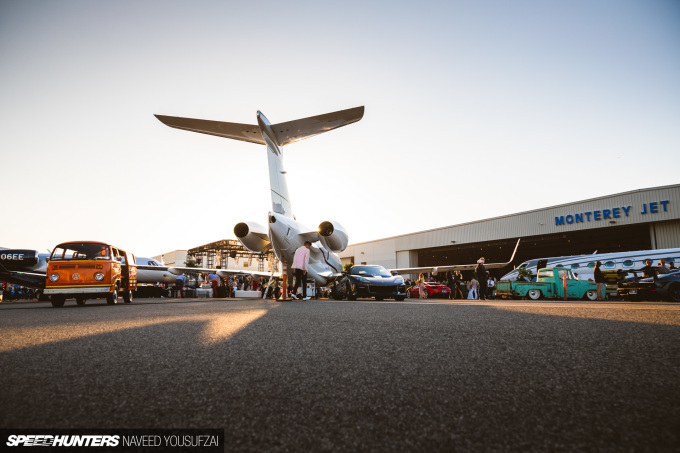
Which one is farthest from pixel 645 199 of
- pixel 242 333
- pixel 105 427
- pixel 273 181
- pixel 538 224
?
pixel 105 427

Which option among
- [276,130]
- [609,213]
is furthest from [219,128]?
[609,213]

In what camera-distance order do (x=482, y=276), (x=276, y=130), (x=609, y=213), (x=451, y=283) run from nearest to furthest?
1. (x=276, y=130)
2. (x=482, y=276)
3. (x=451, y=283)
4. (x=609, y=213)

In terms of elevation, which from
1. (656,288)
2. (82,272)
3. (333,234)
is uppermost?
(333,234)

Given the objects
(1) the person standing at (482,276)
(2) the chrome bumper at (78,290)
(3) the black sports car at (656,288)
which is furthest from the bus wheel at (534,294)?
(2) the chrome bumper at (78,290)

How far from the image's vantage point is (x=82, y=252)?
11.2 m

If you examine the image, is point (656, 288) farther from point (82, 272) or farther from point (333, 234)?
point (82, 272)

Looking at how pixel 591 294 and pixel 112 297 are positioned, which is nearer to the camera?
pixel 112 297

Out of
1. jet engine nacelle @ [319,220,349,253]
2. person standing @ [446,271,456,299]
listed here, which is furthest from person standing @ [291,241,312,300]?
person standing @ [446,271,456,299]

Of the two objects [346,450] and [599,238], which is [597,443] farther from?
[599,238]

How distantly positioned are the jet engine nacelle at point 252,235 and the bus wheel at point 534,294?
1242 cm

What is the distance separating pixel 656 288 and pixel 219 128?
52.9 feet

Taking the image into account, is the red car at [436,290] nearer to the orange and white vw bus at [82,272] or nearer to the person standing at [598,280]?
the person standing at [598,280]

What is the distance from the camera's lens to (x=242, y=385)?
80.5 inches

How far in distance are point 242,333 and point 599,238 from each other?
36.9 meters
